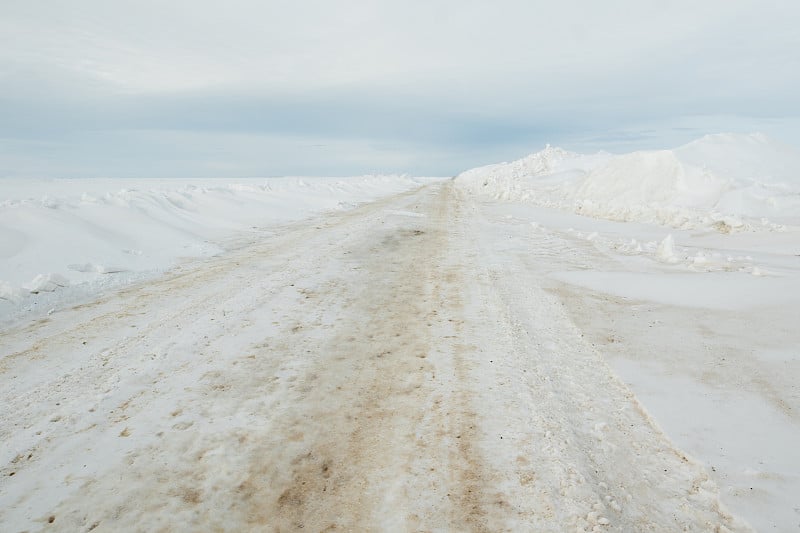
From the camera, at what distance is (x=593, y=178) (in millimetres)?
25875

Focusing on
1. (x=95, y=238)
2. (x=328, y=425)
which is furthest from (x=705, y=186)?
(x=95, y=238)

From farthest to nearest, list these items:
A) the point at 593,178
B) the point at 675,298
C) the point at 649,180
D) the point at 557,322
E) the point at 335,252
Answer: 1. the point at 593,178
2. the point at 649,180
3. the point at 335,252
4. the point at 675,298
5. the point at 557,322

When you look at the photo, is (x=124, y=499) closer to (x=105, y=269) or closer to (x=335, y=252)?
(x=105, y=269)

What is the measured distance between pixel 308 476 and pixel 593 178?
2645 cm

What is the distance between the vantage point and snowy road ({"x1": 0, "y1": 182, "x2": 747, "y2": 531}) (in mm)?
2545

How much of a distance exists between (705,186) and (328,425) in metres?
19.2

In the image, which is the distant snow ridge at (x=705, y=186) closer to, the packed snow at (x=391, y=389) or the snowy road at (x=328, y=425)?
the packed snow at (x=391, y=389)

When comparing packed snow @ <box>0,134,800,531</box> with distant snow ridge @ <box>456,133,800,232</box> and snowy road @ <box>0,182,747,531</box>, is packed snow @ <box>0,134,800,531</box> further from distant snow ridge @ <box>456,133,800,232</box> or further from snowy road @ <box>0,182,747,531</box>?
distant snow ridge @ <box>456,133,800,232</box>

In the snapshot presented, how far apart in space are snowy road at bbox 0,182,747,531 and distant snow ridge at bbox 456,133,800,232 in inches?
502

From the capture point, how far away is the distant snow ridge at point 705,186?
49.1 ft

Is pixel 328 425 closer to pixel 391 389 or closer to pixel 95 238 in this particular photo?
pixel 391 389

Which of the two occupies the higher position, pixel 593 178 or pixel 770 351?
pixel 593 178

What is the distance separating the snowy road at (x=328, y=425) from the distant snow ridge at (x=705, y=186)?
12747 millimetres

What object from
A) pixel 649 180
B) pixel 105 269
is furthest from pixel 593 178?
pixel 105 269
